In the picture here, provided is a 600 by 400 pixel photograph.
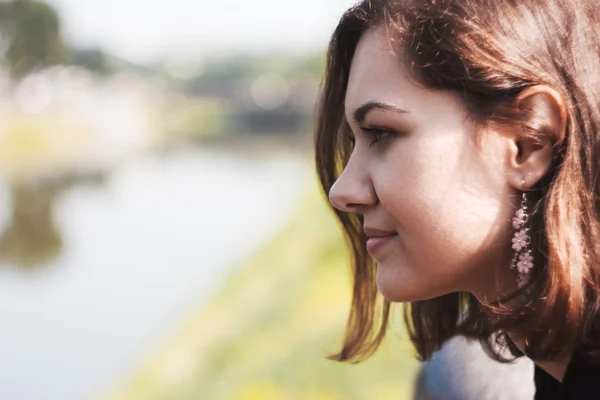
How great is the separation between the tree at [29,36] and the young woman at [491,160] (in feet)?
30.3

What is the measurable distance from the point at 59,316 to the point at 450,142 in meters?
5.64

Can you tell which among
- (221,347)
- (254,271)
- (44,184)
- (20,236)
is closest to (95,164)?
(44,184)

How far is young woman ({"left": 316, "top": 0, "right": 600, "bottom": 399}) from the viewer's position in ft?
2.97

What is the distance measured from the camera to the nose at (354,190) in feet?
3.21

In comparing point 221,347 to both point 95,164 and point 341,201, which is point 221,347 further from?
point 95,164

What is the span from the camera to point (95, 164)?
13.2m

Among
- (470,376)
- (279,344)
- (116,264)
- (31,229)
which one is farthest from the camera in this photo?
(31,229)

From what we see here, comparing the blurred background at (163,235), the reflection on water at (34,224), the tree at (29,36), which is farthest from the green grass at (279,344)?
the tree at (29,36)

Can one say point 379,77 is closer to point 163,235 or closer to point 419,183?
point 419,183

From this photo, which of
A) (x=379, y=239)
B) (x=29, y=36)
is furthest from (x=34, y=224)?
(x=379, y=239)

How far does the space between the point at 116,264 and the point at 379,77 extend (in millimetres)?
6814

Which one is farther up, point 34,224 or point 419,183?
point 419,183

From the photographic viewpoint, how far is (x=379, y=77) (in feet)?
3.14

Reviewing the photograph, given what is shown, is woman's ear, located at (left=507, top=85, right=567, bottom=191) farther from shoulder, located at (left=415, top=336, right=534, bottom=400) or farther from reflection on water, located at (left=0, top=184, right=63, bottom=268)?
reflection on water, located at (left=0, top=184, right=63, bottom=268)
